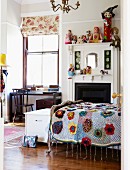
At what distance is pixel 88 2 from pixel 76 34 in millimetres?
881

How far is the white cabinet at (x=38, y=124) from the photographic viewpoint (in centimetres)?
420

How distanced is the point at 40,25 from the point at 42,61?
1.03 m

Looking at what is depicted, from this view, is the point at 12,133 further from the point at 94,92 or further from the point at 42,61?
the point at 42,61

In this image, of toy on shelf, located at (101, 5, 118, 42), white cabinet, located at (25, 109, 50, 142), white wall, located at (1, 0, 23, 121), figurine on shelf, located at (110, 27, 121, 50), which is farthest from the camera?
white wall, located at (1, 0, 23, 121)

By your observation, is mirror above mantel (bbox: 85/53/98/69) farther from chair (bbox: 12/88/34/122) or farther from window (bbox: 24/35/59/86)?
chair (bbox: 12/88/34/122)

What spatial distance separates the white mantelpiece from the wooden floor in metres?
2.73

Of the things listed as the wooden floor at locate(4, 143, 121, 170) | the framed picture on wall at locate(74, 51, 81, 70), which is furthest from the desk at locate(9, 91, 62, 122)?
the wooden floor at locate(4, 143, 121, 170)

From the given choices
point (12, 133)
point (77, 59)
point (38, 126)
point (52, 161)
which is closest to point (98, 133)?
point (52, 161)

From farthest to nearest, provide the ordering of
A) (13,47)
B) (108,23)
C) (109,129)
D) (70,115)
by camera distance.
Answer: (13,47) < (108,23) < (70,115) < (109,129)

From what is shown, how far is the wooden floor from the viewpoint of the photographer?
10.3ft

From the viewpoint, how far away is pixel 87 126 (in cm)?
343

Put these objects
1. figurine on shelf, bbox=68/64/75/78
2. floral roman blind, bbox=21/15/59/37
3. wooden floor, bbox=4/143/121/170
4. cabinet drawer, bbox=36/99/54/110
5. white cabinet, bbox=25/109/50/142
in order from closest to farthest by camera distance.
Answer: wooden floor, bbox=4/143/121/170 → white cabinet, bbox=25/109/50/142 → cabinet drawer, bbox=36/99/54/110 → figurine on shelf, bbox=68/64/75/78 → floral roman blind, bbox=21/15/59/37
